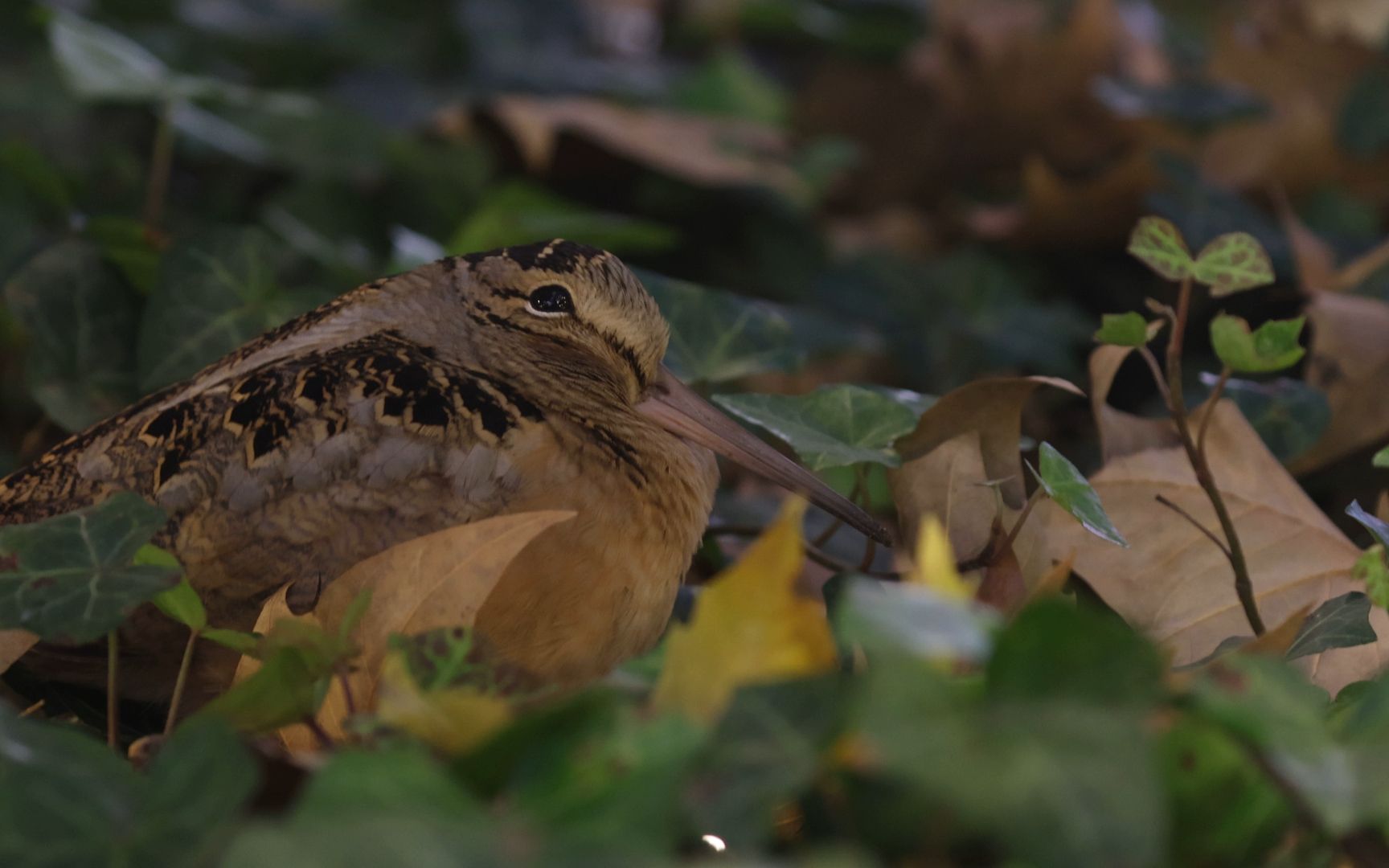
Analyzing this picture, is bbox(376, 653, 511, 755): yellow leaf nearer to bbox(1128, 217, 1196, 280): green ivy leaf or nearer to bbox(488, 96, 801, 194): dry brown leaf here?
bbox(1128, 217, 1196, 280): green ivy leaf

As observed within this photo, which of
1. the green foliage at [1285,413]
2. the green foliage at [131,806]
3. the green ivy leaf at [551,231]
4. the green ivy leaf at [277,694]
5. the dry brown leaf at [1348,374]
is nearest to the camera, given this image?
the green foliage at [131,806]

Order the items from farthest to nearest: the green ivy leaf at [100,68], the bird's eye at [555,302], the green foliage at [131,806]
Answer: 1. the green ivy leaf at [100,68]
2. the bird's eye at [555,302]
3. the green foliage at [131,806]

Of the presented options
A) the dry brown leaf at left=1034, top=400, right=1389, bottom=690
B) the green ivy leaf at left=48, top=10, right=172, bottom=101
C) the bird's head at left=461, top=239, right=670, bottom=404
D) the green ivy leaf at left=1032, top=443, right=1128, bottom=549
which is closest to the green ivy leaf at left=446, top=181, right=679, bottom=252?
the green ivy leaf at left=48, top=10, right=172, bottom=101

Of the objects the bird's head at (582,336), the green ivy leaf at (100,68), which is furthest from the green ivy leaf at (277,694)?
the green ivy leaf at (100,68)

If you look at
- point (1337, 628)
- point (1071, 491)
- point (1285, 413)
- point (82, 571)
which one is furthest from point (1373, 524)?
point (82, 571)

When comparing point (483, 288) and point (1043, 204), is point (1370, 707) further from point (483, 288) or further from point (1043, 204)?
point (1043, 204)

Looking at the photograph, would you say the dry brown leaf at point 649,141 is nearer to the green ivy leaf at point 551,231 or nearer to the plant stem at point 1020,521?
the green ivy leaf at point 551,231
